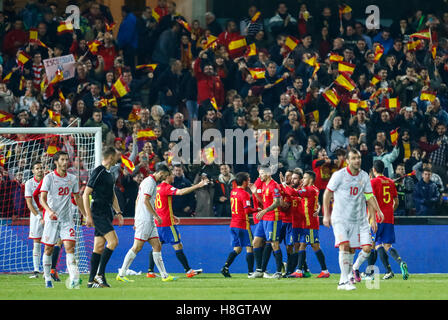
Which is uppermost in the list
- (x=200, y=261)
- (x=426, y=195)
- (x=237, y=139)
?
(x=237, y=139)

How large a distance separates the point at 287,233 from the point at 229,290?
4114 millimetres

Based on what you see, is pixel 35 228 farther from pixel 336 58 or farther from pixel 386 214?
pixel 336 58

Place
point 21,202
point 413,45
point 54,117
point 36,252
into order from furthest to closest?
1. point 413,45
2. point 54,117
3. point 21,202
4. point 36,252

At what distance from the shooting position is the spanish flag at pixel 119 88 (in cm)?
2011

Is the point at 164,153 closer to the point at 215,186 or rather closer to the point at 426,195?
the point at 215,186

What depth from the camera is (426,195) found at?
18688 millimetres

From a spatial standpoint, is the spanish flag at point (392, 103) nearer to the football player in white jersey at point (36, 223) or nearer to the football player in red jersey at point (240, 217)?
the football player in red jersey at point (240, 217)

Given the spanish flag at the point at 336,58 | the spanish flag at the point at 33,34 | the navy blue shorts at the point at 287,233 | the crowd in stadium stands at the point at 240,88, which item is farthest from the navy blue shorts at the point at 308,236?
the spanish flag at the point at 33,34

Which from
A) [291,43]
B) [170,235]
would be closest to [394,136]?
[291,43]

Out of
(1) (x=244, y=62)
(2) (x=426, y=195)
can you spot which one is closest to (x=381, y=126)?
(2) (x=426, y=195)

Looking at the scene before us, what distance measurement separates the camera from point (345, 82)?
818 inches
